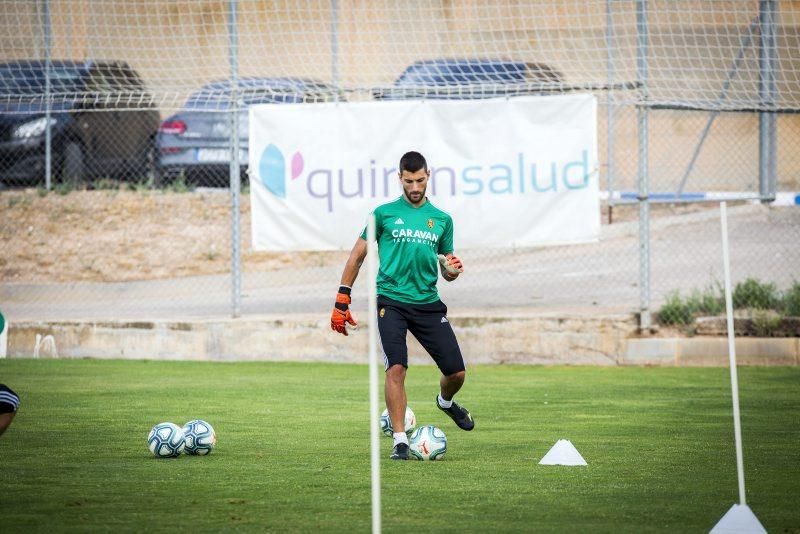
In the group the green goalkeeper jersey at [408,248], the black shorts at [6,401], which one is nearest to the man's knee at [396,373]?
the green goalkeeper jersey at [408,248]

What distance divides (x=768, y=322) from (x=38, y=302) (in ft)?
32.6

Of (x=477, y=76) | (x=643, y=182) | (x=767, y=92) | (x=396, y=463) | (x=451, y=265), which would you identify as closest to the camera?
(x=396, y=463)

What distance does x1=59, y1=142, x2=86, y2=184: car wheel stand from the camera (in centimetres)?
2245

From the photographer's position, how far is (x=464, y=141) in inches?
616

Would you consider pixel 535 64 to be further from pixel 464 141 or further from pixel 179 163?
pixel 179 163

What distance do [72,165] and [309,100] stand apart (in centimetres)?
496

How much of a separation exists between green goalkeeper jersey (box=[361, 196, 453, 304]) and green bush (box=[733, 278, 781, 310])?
7.61 metres

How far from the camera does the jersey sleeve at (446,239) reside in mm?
9508

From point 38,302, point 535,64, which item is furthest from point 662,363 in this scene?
point 38,302

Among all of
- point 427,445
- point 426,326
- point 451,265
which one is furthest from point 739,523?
point 426,326

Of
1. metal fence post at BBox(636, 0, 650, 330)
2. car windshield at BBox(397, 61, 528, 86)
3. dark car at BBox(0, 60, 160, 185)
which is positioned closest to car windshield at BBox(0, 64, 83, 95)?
dark car at BBox(0, 60, 160, 185)

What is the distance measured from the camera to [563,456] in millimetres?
8430

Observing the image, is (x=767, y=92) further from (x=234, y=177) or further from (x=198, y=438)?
(x=198, y=438)

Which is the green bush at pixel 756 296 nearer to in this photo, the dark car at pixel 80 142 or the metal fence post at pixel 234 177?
the metal fence post at pixel 234 177
